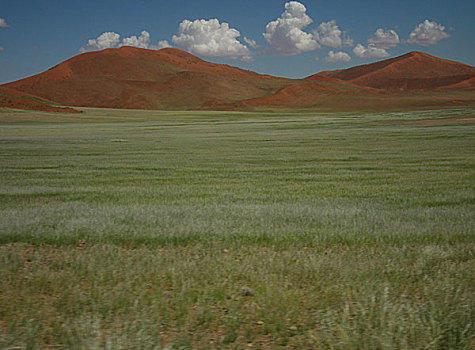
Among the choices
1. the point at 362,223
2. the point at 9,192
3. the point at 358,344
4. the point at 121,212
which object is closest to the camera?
the point at 358,344

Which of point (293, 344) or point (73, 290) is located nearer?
point (293, 344)

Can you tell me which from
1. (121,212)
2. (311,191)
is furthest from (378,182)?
(121,212)

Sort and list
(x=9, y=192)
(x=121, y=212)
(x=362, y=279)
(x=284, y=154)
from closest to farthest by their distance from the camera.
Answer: (x=362, y=279), (x=121, y=212), (x=9, y=192), (x=284, y=154)

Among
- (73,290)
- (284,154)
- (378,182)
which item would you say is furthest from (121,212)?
(284,154)

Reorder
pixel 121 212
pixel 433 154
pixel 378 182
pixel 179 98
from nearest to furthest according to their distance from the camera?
1. pixel 121 212
2. pixel 378 182
3. pixel 433 154
4. pixel 179 98

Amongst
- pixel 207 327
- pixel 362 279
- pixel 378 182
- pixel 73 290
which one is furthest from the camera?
pixel 378 182

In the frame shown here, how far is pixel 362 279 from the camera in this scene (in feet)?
17.0

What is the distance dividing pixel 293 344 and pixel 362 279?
155cm

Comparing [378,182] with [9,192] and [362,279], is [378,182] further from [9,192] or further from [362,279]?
[9,192]

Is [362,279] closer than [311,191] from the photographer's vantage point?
Yes

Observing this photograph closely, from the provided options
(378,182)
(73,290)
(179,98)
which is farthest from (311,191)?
(179,98)

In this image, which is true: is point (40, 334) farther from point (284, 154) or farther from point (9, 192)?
point (284, 154)

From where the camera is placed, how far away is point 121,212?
29.1 feet

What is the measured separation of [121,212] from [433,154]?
1780 cm
